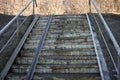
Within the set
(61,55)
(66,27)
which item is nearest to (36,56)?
(61,55)

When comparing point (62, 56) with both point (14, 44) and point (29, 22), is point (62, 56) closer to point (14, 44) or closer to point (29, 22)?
point (14, 44)

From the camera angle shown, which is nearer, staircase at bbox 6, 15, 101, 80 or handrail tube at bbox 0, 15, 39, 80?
handrail tube at bbox 0, 15, 39, 80

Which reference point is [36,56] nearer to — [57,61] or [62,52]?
[57,61]

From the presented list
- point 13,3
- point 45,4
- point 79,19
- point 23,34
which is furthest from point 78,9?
point 23,34

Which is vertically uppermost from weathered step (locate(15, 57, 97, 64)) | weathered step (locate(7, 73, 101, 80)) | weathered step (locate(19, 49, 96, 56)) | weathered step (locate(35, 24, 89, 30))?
weathered step (locate(35, 24, 89, 30))

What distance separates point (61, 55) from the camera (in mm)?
6449

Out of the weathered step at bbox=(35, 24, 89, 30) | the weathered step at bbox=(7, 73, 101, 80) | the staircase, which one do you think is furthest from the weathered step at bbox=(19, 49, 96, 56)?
the weathered step at bbox=(35, 24, 89, 30)

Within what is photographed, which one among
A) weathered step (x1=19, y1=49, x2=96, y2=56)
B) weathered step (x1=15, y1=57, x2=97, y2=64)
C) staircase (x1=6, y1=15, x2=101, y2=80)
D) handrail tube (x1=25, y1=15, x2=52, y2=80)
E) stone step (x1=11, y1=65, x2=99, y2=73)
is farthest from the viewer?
weathered step (x1=19, y1=49, x2=96, y2=56)

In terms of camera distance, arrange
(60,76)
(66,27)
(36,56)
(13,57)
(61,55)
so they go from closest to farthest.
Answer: (60,76), (13,57), (36,56), (61,55), (66,27)

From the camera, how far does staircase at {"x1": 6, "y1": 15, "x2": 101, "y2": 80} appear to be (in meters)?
5.57

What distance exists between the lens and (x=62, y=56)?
629 cm

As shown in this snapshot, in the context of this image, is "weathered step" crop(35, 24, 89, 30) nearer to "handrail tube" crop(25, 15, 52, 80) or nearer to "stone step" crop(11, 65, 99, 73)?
"handrail tube" crop(25, 15, 52, 80)

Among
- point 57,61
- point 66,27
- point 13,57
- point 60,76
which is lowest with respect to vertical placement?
point 60,76

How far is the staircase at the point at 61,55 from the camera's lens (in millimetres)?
5566
